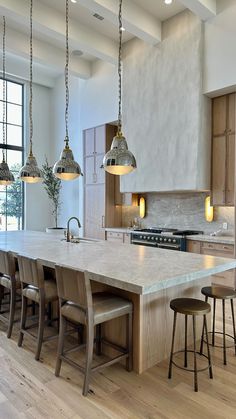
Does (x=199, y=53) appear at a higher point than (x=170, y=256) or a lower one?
higher

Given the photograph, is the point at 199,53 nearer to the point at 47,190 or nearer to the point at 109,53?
the point at 109,53

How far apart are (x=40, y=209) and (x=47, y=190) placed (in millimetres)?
793

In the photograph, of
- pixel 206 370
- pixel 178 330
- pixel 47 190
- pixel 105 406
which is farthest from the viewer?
pixel 47 190

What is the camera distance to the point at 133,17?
4.93m

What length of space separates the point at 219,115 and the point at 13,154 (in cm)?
544

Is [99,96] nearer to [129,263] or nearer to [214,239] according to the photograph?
[214,239]

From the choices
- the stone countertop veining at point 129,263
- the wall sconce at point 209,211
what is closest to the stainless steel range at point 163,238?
the wall sconce at point 209,211

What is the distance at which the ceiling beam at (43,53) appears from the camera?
5.89m

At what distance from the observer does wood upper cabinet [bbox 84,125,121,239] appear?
6770 mm

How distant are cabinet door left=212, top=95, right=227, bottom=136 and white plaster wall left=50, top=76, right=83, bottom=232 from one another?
3.52m

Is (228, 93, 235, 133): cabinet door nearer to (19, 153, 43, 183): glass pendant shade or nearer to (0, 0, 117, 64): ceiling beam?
(0, 0, 117, 64): ceiling beam

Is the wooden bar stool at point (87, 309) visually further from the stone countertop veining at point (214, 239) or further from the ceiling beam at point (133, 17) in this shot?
the ceiling beam at point (133, 17)

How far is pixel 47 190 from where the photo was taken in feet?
26.5

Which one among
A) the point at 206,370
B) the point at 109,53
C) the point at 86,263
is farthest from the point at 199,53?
the point at 206,370
